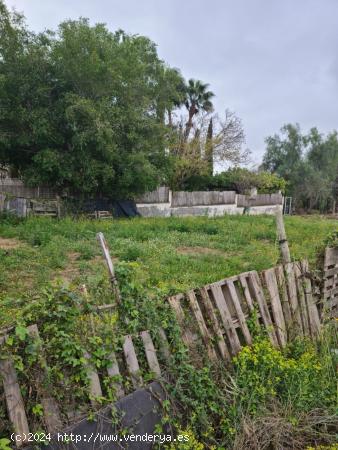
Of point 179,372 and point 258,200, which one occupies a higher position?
point 258,200

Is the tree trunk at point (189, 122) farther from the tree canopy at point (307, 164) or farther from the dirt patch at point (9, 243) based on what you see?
the dirt patch at point (9, 243)

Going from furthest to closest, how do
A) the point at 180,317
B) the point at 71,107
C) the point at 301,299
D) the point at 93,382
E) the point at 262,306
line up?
the point at 71,107 < the point at 301,299 < the point at 262,306 < the point at 180,317 < the point at 93,382

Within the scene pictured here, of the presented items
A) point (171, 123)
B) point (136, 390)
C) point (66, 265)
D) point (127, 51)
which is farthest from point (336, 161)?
point (136, 390)

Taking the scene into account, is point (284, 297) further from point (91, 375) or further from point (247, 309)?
point (91, 375)

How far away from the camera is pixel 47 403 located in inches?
77.3

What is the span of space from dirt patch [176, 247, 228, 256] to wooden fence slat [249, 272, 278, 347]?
4.09 metres

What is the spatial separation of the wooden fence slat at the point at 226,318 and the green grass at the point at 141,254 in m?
0.34

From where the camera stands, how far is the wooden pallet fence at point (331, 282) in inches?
158

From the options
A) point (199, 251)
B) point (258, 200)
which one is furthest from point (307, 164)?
point (199, 251)

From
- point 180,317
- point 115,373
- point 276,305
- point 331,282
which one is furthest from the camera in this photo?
point 331,282

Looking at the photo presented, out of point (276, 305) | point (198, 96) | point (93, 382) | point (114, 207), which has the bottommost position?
point (93, 382)

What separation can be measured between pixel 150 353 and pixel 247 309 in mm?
1175

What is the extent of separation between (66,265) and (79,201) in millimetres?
8640

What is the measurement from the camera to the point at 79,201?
47.1 feet
